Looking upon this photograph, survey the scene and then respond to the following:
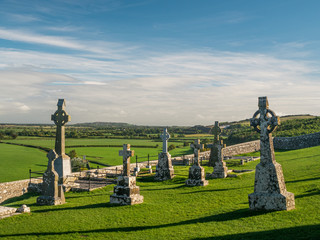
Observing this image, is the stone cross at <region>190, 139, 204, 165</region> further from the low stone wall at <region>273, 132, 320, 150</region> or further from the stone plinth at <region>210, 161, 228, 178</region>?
the low stone wall at <region>273, 132, 320, 150</region>

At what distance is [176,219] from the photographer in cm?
1059

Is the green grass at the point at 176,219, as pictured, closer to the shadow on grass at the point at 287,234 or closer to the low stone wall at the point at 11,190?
the shadow on grass at the point at 287,234

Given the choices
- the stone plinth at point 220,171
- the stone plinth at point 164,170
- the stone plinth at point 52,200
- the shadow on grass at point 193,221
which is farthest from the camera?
the stone plinth at point 164,170

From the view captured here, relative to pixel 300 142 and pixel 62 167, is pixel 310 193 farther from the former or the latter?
pixel 300 142

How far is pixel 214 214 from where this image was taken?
1068cm

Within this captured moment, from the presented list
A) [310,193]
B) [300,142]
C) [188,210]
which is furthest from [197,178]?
[300,142]

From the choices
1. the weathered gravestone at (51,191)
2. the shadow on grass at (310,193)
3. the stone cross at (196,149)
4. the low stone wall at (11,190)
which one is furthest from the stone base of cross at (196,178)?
the low stone wall at (11,190)

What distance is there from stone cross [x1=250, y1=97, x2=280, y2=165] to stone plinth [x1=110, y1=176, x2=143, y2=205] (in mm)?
5657

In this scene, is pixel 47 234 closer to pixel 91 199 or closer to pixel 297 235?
pixel 91 199

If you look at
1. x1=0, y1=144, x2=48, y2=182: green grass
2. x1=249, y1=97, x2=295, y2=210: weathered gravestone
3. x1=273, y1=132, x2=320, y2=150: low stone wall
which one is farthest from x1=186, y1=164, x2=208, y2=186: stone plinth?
x1=273, y1=132, x2=320, y2=150: low stone wall

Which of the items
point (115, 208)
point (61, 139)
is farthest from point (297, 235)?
point (61, 139)

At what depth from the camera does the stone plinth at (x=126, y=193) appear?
13086mm

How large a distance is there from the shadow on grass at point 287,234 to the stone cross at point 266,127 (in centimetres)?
282

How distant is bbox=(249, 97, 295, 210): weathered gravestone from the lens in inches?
398
